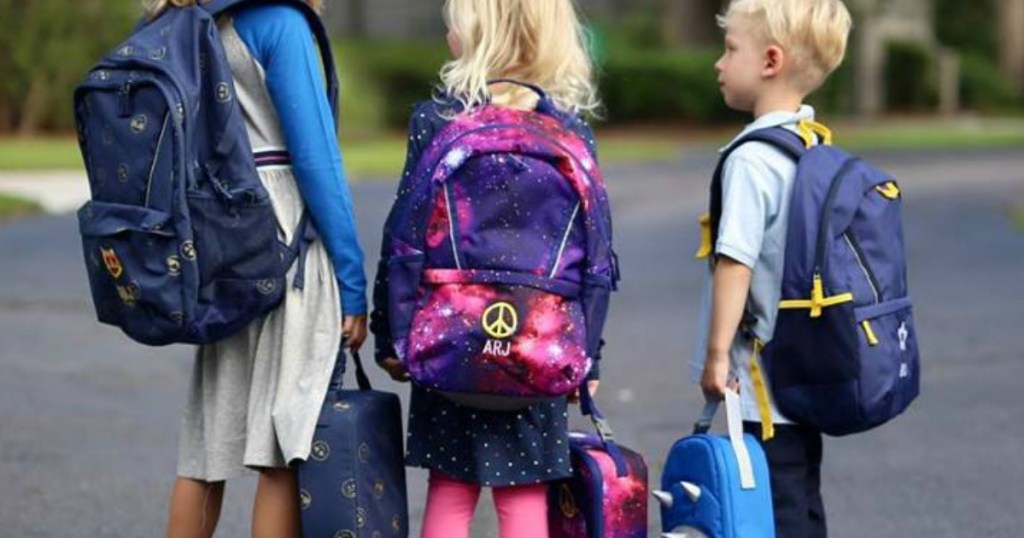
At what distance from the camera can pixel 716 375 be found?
453cm

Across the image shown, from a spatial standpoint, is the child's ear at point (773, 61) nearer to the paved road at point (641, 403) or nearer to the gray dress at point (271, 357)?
the gray dress at point (271, 357)

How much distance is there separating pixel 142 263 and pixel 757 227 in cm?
126

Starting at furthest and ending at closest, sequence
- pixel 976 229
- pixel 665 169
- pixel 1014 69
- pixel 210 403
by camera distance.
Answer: pixel 1014 69 < pixel 665 169 < pixel 976 229 < pixel 210 403

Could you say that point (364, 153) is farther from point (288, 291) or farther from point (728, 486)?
point (728, 486)

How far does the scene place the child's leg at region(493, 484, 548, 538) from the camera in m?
4.54

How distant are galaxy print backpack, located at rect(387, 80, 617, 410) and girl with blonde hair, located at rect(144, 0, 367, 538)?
210mm

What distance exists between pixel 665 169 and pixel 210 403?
1907 centimetres

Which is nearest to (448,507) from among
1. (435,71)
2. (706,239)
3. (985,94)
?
(706,239)

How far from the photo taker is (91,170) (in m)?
4.39

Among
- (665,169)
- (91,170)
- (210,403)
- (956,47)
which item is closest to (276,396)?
(210,403)

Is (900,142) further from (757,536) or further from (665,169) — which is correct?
(757,536)

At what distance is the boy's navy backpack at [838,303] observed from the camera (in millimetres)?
4484

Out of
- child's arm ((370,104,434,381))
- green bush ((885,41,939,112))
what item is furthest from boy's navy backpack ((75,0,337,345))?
green bush ((885,41,939,112))

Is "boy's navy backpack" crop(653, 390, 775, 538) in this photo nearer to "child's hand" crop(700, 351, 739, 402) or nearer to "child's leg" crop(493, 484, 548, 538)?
"child's hand" crop(700, 351, 739, 402)
